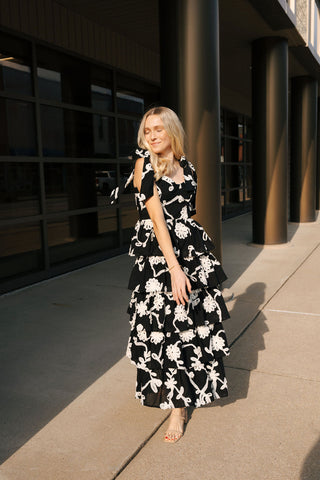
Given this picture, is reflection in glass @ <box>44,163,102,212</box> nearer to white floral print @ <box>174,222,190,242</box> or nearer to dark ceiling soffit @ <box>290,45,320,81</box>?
white floral print @ <box>174,222,190,242</box>

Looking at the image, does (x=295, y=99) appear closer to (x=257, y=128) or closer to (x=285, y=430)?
(x=257, y=128)

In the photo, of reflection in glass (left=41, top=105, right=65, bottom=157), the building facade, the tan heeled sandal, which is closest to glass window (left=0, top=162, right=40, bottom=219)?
the building facade

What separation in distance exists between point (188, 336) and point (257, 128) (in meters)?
7.26

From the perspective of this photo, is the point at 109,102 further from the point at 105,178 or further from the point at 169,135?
the point at 169,135

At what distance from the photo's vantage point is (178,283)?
8.25ft

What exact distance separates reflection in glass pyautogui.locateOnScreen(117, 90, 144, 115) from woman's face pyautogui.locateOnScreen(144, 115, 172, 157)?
661cm

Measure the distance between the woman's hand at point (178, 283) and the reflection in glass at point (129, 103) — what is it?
7012 mm

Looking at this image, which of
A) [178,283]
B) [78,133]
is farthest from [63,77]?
[178,283]

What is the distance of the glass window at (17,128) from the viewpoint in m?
6.41

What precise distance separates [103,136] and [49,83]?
5.27 feet

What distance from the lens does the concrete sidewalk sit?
8.02 feet

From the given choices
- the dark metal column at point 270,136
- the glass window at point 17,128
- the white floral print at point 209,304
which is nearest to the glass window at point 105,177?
the glass window at point 17,128

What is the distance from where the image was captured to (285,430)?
2742 millimetres

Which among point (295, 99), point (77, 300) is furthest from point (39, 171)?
point (295, 99)
